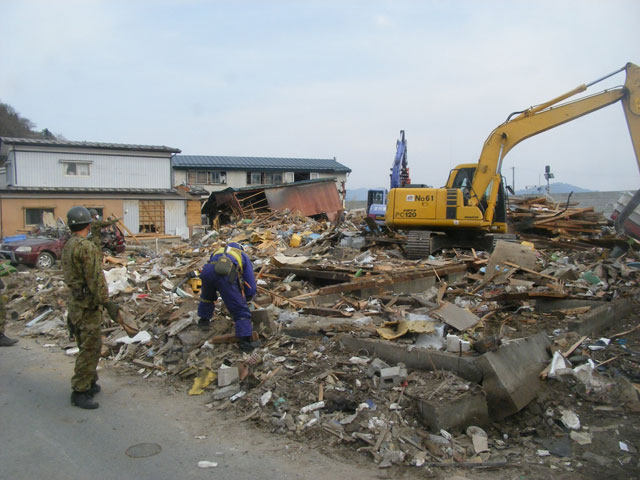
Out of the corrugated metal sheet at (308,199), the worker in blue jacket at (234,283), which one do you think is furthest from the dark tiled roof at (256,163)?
the worker in blue jacket at (234,283)

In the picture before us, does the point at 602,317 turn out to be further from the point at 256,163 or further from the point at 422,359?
the point at 256,163

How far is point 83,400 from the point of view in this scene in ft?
16.3

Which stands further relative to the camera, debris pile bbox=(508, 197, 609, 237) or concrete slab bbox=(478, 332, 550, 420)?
debris pile bbox=(508, 197, 609, 237)

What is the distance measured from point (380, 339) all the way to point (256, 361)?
1.53m

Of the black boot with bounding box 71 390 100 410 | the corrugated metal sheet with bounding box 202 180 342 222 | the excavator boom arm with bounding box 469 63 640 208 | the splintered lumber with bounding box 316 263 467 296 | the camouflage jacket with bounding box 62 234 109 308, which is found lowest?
the black boot with bounding box 71 390 100 410

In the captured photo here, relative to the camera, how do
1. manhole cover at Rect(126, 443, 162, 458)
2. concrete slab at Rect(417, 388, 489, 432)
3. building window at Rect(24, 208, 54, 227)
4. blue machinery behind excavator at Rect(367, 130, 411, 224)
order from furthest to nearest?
building window at Rect(24, 208, 54, 227), blue machinery behind excavator at Rect(367, 130, 411, 224), concrete slab at Rect(417, 388, 489, 432), manhole cover at Rect(126, 443, 162, 458)

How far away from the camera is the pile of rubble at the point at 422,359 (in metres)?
4.25

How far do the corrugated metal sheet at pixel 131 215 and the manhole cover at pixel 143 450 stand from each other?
77.6 ft

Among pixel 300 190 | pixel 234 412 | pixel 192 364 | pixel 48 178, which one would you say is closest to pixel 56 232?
pixel 48 178

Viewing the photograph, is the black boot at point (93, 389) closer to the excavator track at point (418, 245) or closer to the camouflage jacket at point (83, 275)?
the camouflage jacket at point (83, 275)

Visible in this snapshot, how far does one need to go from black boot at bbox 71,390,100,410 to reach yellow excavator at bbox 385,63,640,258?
9.40 metres

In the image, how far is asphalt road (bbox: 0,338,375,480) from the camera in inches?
146

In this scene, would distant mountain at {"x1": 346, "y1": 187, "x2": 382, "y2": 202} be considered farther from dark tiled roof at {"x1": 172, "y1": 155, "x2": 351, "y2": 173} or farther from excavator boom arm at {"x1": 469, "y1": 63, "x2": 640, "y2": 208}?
excavator boom arm at {"x1": 469, "y1": 63, "x2": 640, "y2": 208}

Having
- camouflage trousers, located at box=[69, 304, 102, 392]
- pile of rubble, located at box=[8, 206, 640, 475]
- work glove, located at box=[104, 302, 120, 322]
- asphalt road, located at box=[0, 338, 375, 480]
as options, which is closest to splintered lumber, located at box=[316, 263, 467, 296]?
pile of rubble, located at box=[8, 206, 640, 475]
